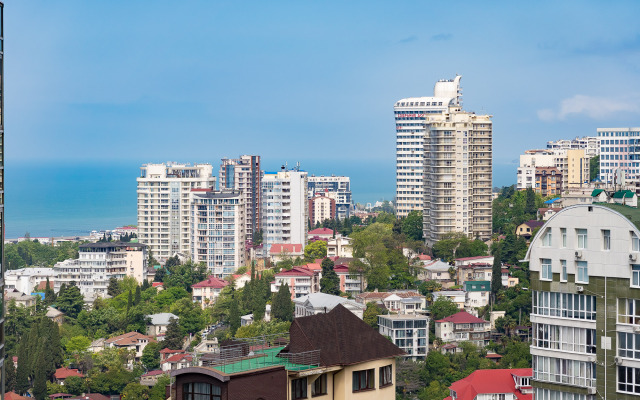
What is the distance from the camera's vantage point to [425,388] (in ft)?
151

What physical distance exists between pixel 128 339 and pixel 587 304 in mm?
44845

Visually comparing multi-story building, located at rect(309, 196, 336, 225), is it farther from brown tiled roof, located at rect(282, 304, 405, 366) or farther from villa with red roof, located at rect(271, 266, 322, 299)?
brown tiled roof, located at rect(282, 304, 405, 366)

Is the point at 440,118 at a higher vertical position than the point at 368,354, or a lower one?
higher

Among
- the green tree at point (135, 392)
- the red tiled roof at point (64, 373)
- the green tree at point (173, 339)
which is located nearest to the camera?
the green tree at point (135, 392)

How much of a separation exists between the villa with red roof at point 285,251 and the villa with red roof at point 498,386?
124ft

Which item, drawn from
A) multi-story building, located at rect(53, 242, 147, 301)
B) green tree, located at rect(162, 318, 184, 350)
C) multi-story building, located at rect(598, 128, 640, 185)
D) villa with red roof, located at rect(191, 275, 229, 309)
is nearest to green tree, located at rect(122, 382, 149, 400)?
green tree, located at rect(162, 318, 184, 350)

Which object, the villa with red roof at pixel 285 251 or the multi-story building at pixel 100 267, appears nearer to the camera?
the multi-story building at pixel 100 267

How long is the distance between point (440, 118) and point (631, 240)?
54.2m

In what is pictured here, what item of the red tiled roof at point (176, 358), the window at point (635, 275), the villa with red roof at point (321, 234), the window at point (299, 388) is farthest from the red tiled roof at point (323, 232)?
the window at point (299, 388)

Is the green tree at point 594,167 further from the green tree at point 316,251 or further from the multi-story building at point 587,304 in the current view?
the multi-story building at point 587,304

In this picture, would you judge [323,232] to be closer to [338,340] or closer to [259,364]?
[338,340]

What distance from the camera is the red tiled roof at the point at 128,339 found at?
5853 centimetres

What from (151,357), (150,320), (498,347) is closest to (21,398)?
(151,357)

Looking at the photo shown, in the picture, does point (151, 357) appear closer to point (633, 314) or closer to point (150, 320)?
point (150, 320)
